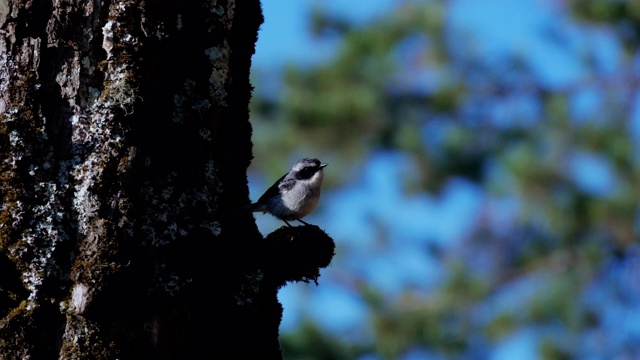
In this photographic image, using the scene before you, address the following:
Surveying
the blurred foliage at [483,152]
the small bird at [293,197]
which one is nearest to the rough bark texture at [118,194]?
the small bird at [293,197]

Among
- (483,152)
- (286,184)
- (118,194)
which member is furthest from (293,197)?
(483,152)

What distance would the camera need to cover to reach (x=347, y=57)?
11133mm

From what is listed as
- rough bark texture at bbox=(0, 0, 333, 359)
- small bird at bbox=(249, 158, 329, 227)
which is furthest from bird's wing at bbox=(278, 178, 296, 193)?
rough bark texture at bbox=(0, 0, 333, 359)

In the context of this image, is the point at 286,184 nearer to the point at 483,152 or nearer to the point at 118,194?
the point at 118,194

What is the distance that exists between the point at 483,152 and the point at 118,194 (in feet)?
29.0

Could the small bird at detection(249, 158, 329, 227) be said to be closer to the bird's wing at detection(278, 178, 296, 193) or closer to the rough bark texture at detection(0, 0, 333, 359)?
the bird's wing at detection(278, 178, 296, 193)

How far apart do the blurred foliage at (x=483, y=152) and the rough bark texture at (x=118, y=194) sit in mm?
6845

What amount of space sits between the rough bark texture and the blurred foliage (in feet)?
22.5

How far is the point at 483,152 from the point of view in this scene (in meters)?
11.2

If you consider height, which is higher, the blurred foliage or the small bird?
the blurred foliage

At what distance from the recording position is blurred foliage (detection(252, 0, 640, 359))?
10172mm

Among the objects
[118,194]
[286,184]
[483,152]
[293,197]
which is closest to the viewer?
[118,194]

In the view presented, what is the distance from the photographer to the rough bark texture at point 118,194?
2641mm

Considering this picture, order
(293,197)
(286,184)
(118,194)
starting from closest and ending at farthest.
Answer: (118,194), (293,197), (286,184)
